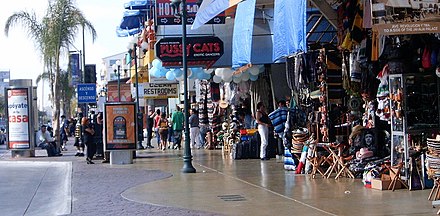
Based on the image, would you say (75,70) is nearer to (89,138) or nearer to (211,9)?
(89,138)

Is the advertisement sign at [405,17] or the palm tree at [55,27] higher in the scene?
the palm tree at [55,27]

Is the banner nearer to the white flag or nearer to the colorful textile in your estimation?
the white flag

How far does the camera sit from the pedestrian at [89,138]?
22.7m

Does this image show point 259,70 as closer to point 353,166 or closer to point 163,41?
point 163,41

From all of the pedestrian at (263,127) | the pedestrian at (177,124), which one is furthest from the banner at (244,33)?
the pedestrian at (177,124)

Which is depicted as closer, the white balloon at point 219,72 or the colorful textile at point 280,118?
the colorful textile at point 280,118

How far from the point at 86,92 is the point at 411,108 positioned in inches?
933

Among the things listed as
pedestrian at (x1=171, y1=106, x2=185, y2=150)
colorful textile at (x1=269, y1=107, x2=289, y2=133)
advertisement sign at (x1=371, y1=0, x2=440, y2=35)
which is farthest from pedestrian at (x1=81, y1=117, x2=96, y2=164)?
advertisement sign at (x1=371, y1=0, x2=440, y2=35)

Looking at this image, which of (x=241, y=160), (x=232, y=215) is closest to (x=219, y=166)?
(x=241, y=160)

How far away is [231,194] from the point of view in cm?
1345

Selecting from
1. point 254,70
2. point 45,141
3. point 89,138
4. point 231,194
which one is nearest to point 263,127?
point 254,70

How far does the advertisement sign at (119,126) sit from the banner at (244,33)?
6.50 meters

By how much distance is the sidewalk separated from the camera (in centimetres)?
1126

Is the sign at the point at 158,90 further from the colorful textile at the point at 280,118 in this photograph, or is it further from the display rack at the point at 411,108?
the display rack at the point at 411,108
